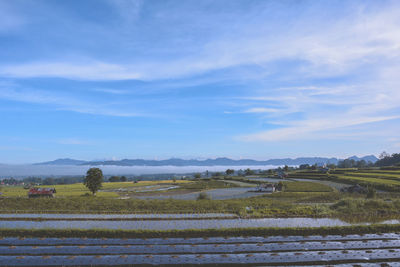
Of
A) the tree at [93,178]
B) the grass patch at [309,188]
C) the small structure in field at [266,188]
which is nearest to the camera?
the tree at [93,178]

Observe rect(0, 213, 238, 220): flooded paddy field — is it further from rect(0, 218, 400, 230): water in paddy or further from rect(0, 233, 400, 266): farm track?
rect(0, 233, 400, 266): farm track

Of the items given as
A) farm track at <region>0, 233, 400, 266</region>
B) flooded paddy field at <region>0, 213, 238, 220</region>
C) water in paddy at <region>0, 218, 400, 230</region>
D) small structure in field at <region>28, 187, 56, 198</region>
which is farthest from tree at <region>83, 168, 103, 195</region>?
farm track at <region>0, 233, 400, 266</region>

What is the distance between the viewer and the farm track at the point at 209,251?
13.6 metres

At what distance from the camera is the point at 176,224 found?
20.8 meters

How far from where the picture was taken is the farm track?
44.7 feet

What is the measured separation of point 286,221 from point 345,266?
8.75 m

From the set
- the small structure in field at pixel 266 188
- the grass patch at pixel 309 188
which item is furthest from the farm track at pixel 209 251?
the small structure in field at pixel 266 188

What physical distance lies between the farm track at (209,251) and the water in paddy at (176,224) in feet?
7.36

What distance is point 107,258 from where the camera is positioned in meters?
14.0

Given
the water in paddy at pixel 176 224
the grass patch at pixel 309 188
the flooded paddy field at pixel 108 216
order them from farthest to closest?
the grass patch at pixel 309 188, the flooded paddy field at pixel 108 216, the water in paddy at pixel 176 224

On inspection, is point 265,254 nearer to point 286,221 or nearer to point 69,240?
point 286,221

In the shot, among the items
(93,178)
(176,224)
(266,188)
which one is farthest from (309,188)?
(93,178)

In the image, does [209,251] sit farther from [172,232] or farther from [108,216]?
[108,216]

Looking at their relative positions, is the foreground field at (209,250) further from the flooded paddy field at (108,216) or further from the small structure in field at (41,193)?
the small structure in field at (41,193)
